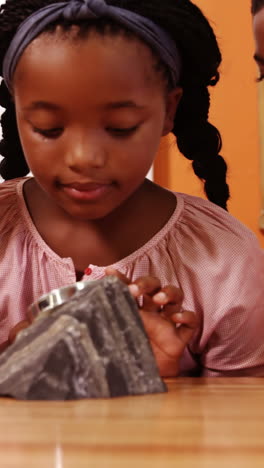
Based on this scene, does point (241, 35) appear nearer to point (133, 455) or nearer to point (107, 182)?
point (107, 182)

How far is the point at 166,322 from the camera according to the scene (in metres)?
0.87

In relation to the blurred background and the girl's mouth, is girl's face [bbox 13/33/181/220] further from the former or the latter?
the blurred background

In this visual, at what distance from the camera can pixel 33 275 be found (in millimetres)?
1119

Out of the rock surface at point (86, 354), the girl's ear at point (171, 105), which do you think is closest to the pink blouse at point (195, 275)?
the girl's ear at point (171, 105)

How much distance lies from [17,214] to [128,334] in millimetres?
560

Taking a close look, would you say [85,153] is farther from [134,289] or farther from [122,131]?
[134,289]

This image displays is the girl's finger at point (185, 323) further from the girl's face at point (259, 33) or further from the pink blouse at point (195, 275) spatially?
the girl's face at point (259, 33)

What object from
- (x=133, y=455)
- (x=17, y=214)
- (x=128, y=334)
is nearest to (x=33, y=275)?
(x=17, y=214)

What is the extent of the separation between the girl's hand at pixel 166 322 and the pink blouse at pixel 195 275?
0.20 metres

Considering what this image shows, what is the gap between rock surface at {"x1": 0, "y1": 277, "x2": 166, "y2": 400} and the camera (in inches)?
23.7

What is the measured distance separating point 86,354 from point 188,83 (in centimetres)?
65

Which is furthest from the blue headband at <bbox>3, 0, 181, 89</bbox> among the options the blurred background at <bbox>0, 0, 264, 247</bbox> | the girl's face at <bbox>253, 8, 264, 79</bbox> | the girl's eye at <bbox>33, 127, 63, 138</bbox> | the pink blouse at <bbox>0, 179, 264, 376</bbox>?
the blurred background at <bbox>0, 0, 264, 247</bbox>

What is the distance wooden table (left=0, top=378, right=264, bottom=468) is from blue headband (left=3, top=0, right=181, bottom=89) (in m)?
0.52

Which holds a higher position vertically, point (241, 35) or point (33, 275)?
point (241, 35)
